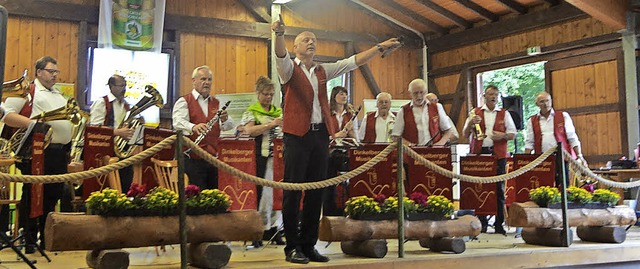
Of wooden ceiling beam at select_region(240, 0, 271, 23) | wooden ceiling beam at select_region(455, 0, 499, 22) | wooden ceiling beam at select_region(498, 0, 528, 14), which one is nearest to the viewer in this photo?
wooden ceiling beam at select_region(498, 0, 528, 14)

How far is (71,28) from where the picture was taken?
1104 cm

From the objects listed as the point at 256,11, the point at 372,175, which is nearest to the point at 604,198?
the point at 372,175

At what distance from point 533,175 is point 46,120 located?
4277mm

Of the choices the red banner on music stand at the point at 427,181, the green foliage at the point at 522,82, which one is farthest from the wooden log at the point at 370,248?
the green foliage at the point at 522,82

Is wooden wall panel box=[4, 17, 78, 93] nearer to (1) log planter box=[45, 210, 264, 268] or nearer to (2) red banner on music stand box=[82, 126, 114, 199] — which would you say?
(2) red banner on music stand box=[82, 126, 114, 199]

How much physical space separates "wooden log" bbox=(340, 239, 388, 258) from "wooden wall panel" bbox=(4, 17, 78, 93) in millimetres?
7588

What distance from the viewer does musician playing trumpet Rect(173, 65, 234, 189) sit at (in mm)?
5270

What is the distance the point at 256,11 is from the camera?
495 inches

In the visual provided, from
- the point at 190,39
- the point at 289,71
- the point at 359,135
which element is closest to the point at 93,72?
the point at 190,39

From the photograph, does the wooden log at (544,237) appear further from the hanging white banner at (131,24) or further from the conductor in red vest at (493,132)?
the hanging white banner at (131,24)

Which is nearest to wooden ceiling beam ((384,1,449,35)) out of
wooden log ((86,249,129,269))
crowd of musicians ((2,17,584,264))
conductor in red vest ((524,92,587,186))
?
crowd of musicians ((2,17,584,264))

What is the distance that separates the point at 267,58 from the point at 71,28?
3.44 meters

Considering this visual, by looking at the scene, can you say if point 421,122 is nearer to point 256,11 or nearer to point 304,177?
point 304,177

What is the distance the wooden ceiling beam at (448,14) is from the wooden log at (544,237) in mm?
7623
